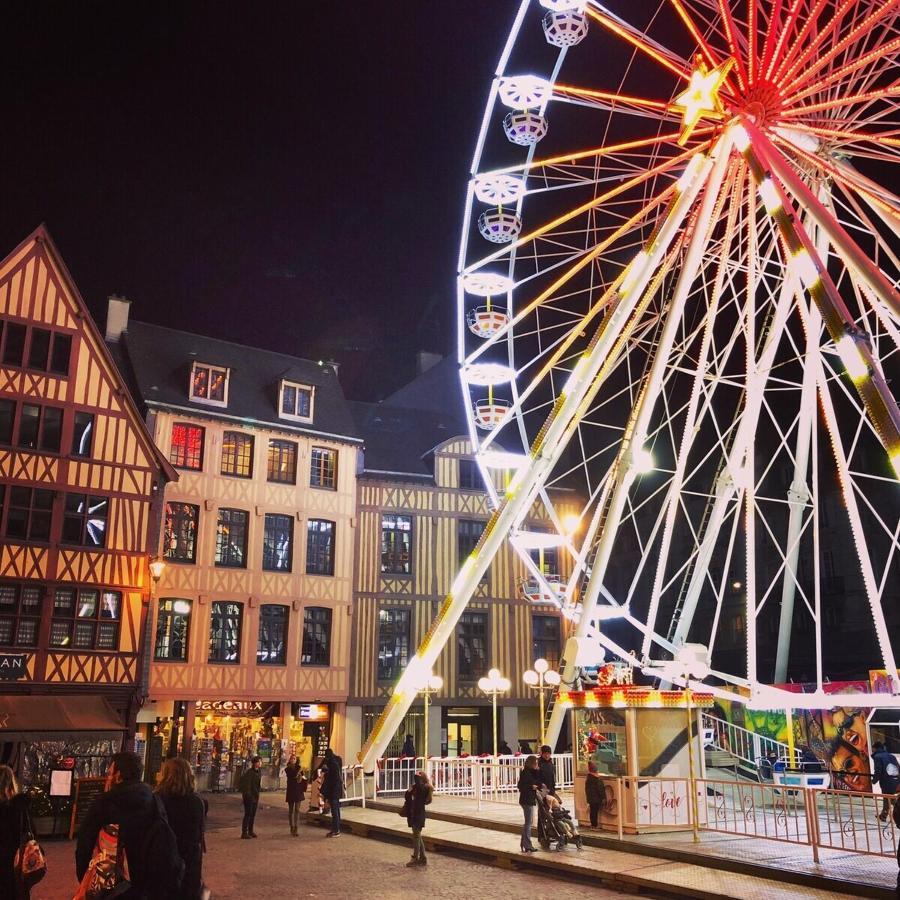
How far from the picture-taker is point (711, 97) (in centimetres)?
1402

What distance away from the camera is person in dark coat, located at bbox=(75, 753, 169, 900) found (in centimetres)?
513

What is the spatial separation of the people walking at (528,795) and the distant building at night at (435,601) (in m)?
17.3

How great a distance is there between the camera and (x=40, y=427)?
24719 millimetres

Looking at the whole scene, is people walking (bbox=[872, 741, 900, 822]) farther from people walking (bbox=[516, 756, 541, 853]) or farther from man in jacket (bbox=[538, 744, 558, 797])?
people walking (bbox=[516, 756, 541, 853])

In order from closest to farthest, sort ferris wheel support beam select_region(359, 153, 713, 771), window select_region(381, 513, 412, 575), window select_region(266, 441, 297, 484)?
ferris wheel support beam select_region(359, 153, 713, 771) < window select_region(266, 441, 297, 484) < window select_region(381, 513, 412, 575)

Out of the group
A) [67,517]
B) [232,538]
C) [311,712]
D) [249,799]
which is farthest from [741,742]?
[67,517]

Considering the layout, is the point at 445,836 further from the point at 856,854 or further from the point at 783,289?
the point at 783,289

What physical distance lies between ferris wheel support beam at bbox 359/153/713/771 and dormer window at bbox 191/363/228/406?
50.5ft

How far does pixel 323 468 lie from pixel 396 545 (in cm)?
388

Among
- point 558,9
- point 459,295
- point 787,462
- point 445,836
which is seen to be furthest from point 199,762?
point 787,462

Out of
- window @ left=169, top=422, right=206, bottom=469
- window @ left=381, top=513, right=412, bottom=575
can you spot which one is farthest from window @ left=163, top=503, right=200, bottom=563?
window @ left=381, top=513, right=412, bottom=575

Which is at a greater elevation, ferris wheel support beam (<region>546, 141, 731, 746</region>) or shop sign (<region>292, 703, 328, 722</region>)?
ferris wheel support beam (<region>546, 141, 731, 746</region>)

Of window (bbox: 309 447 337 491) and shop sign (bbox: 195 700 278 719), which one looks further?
window (bbox: 309 447 337 491)

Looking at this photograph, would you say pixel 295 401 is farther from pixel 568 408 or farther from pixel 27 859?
pixel 27 859
